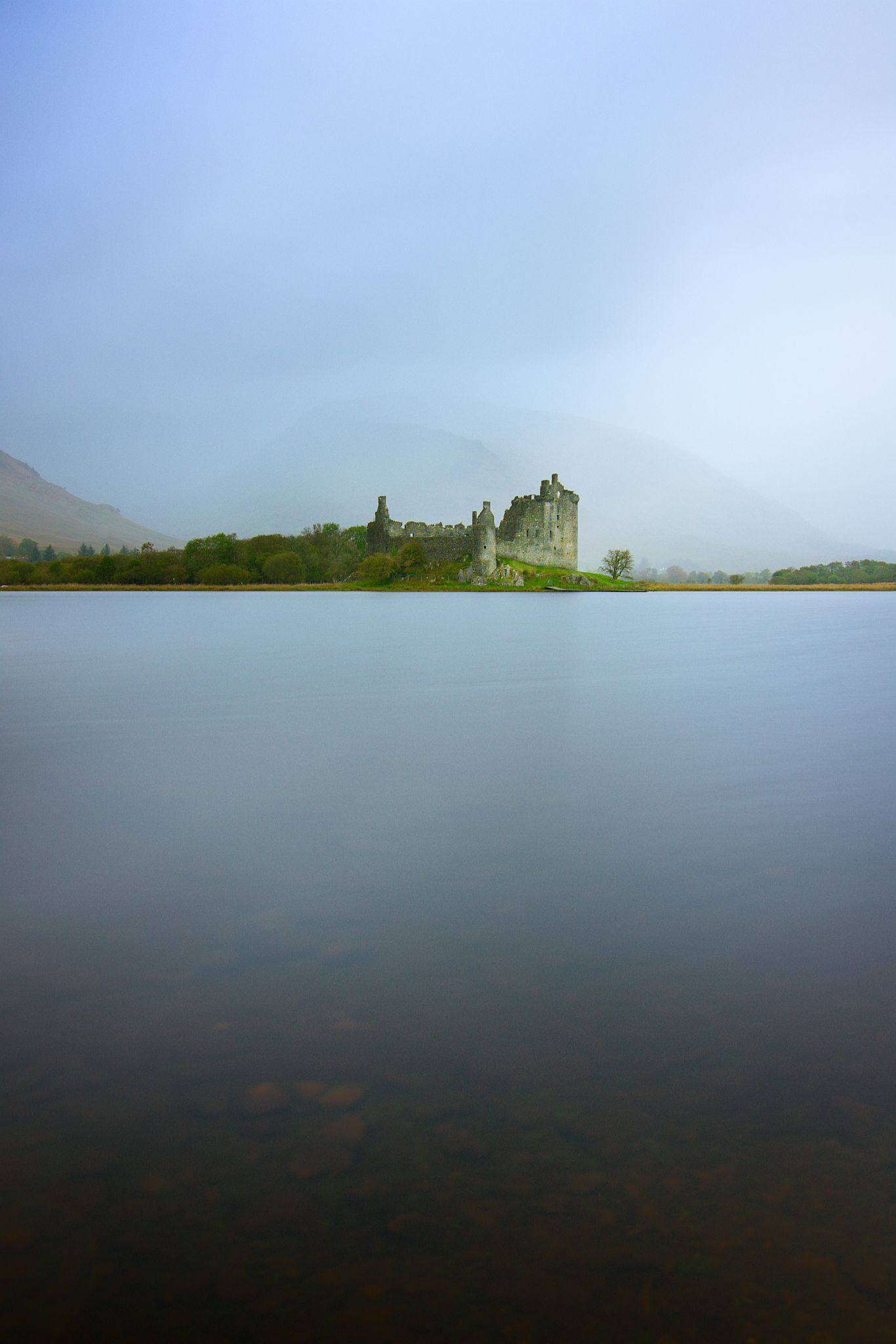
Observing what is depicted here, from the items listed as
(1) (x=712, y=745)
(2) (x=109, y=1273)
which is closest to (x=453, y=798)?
(1) (x=712, y=745)

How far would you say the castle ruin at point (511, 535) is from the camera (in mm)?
78250

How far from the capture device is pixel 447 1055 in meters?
2.71

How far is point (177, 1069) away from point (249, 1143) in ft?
1.62

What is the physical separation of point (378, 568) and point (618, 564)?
93.5 ft

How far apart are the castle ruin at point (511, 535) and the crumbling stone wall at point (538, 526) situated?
6cm

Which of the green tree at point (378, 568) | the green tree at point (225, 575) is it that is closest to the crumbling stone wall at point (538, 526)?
the green tree at point (378, 568)

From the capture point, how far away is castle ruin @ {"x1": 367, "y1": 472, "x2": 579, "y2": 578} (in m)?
78.2

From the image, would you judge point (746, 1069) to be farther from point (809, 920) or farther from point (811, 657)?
point (811, 657)

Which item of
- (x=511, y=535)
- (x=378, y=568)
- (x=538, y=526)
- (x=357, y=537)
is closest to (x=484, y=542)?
(x=511, y=535)

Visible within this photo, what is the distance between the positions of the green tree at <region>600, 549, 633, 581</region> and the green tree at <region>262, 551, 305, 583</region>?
3415 cm

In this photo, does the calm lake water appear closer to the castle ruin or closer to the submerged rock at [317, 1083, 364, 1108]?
the submerged rock at [317, 1083, 364, 1108]

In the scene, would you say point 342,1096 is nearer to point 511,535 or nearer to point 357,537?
point 511,535

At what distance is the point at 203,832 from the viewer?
540 cm

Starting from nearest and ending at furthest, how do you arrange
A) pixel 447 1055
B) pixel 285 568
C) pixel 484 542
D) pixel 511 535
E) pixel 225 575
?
pixel 447 1055
pixel 484 542
pixel 511 535
pixel 285 568
pixel 225 575
